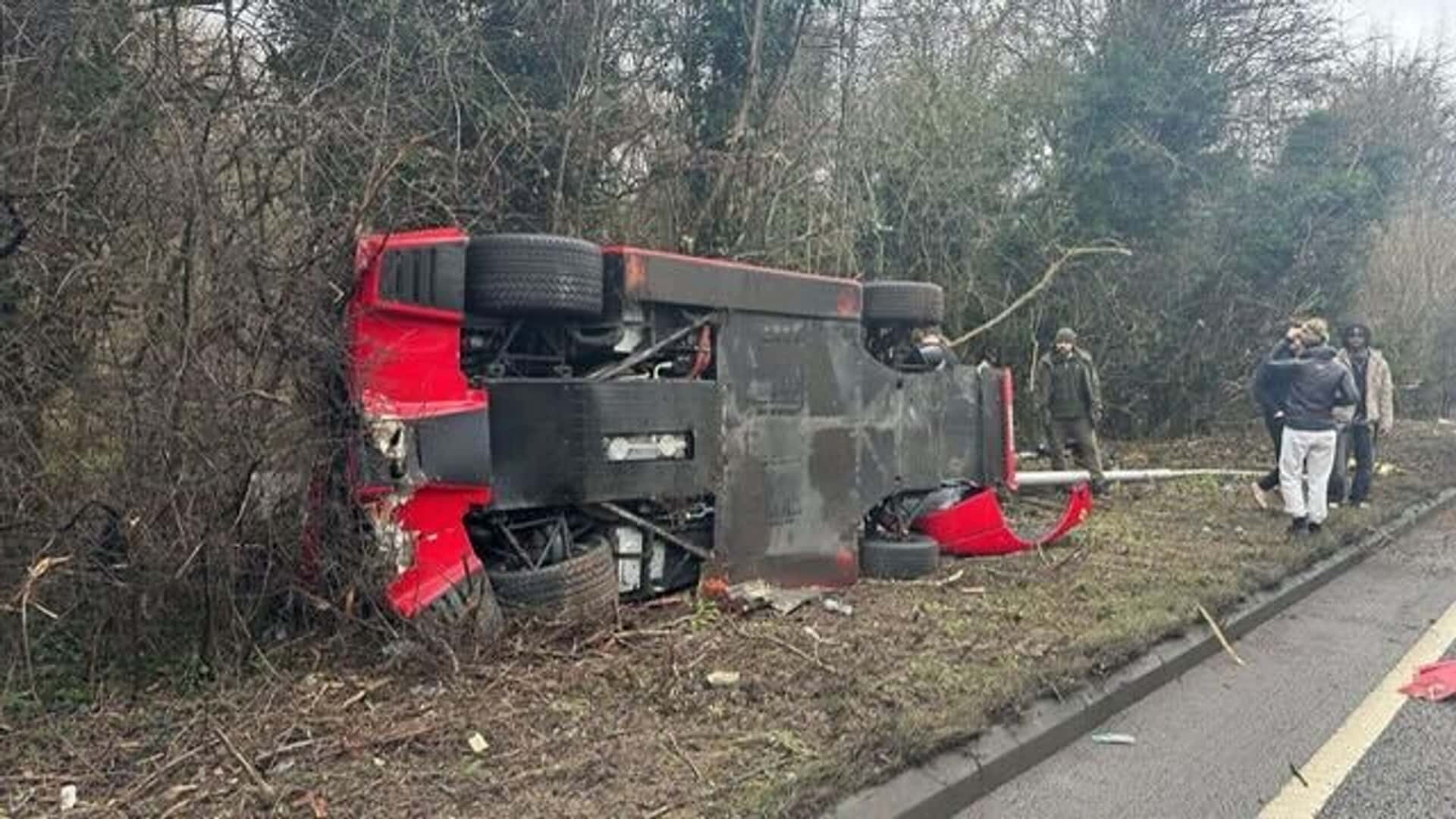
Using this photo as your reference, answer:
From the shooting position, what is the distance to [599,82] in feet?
30.1

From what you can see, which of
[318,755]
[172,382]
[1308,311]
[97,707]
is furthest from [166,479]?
[1308,311]

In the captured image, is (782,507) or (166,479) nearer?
(166,479)

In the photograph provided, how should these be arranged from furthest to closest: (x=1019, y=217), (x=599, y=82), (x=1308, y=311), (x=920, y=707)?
1. (x=1308, y=311)
2. (x=1019, y=217)
3. (x=599, y=82)
4. (x=920, y=707)

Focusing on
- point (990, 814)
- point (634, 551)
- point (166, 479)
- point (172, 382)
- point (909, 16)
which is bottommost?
point (990, 814)

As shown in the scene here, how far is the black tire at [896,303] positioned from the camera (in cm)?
722

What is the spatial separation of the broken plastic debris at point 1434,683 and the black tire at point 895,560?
2.54 meters

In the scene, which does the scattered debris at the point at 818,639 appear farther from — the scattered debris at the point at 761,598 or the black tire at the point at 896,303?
the black tire at the point at 896,303

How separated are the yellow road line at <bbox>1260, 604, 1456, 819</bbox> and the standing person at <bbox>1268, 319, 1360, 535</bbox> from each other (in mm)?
2929

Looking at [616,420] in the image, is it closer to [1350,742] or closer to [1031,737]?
[1031,737]

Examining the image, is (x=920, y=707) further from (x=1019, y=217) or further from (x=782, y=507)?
(x=1019, y=217)

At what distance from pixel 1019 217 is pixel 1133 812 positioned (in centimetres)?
Result: 1149

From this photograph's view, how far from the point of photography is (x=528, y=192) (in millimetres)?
9000

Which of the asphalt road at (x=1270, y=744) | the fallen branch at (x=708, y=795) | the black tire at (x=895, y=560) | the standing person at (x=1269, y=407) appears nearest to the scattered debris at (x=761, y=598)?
the black tire at (x=895, y=560)

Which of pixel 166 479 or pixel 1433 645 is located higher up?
pixel 166 479
